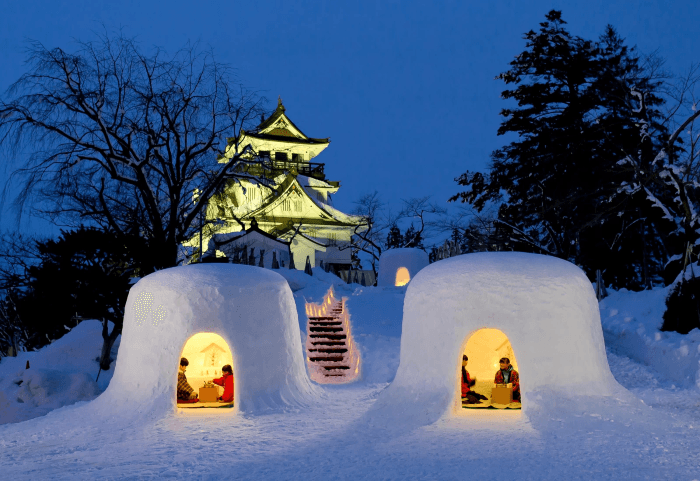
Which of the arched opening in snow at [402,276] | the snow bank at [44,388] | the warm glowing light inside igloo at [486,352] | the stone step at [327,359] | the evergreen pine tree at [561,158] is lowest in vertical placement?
the snow bank at [44,388]

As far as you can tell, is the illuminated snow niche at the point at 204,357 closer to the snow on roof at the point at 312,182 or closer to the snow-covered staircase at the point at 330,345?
the snow-covered staircase at the point at 330,345

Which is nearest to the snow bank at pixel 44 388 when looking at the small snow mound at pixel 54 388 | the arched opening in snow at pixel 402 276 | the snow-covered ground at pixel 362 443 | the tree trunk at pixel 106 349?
the small snow mound at pixel 54 388

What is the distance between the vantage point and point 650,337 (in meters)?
14.7

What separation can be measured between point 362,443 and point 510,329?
8.22 feet

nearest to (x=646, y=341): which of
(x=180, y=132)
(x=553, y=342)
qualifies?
(x=553, y=342)

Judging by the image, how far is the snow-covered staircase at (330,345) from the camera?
15.3 metres

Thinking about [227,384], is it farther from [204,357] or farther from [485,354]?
[485,354]

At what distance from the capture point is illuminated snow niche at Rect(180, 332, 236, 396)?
38.5ft

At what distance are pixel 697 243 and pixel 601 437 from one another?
34.3 feet

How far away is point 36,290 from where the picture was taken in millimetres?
13844

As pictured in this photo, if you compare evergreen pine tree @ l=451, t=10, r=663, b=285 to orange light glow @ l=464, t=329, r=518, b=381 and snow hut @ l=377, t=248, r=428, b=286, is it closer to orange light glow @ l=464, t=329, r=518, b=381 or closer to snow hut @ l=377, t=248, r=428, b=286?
snow hut @ l=377, t=248, r=428, b=286

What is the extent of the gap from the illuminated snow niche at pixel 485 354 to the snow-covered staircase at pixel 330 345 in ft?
14.0

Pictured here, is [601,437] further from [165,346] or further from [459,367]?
[165,346]

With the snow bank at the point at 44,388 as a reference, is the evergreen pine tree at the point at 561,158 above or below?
above
